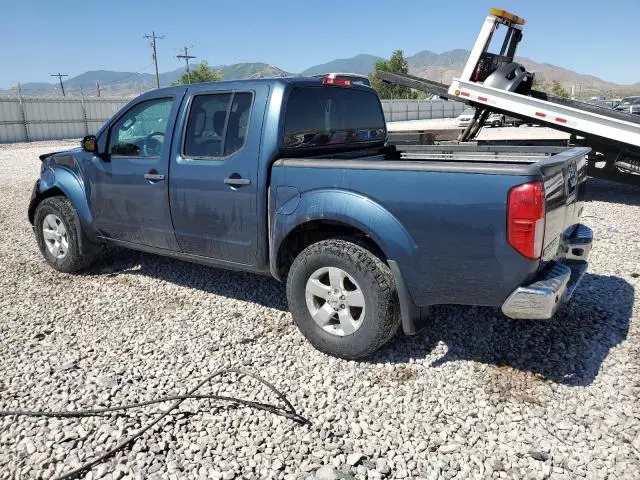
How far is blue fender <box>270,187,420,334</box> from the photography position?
3162 millimetres

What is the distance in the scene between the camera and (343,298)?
347 centimetres

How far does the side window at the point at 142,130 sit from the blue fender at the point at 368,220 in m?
1.57

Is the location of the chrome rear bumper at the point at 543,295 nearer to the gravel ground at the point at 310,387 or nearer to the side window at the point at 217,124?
the gravel ground at the point at 310,387

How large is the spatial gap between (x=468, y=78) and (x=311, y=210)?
5737 millimetres

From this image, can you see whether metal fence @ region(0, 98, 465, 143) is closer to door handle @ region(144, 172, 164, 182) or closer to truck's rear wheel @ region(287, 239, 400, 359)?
door handle @ region(144, 172, 164, 182)

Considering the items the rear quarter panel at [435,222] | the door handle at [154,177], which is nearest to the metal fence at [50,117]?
the door handle at [154,177]

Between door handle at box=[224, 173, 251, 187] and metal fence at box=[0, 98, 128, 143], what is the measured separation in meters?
27.8

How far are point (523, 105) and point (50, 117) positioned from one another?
92.2 feet

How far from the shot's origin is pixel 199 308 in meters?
4.53

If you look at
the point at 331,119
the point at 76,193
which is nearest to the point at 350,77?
the point at 331,119

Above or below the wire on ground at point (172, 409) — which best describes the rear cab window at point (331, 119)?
above

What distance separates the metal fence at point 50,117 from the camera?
87.7ft

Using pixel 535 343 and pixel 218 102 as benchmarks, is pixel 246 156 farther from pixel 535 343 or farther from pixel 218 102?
pixel 535 343

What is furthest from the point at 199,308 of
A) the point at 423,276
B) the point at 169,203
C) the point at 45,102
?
the point at 45,102
